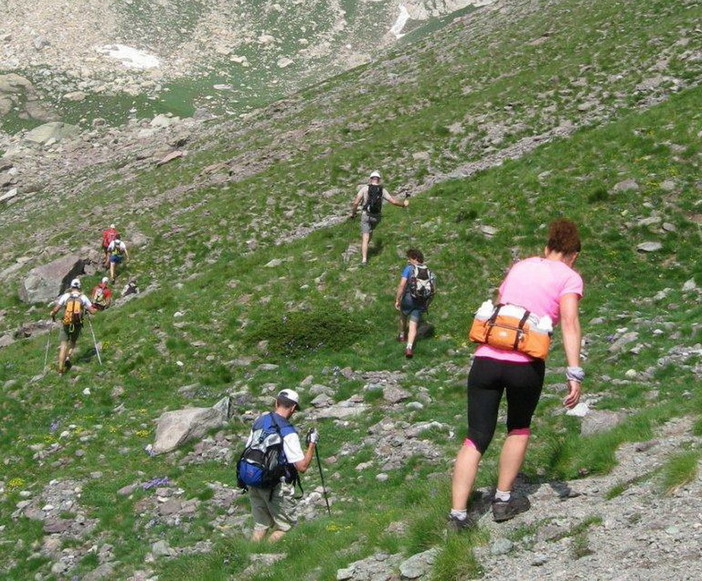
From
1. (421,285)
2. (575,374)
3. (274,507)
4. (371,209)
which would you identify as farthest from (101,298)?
(575,374)

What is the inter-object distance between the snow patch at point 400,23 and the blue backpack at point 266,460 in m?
106

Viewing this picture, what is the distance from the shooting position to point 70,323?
821 inches

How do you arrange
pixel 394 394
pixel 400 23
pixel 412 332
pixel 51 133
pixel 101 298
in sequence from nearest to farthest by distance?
pixel 394 394, pixel 412 332, pixel 101 298, pixel 51 133, pixel 400 23

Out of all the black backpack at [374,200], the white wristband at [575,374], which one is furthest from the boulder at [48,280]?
the white wristband at [575,374]

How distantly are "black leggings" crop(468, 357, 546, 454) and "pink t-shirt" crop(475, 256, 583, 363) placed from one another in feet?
0.55

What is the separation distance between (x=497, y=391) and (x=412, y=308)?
34.0ft

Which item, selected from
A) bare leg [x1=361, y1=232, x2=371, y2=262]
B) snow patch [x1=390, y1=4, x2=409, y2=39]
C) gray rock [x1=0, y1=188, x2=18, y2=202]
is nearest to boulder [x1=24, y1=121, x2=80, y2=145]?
gray rock [x1=0, y1=188, x2=18, y2=202]

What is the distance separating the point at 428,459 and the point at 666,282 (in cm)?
894

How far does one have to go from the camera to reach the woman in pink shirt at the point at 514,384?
690 cm

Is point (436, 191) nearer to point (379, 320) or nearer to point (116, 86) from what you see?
point (379, 320)

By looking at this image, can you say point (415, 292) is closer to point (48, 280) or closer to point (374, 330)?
point (374, 330)

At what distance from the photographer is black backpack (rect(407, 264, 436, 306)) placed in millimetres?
17141

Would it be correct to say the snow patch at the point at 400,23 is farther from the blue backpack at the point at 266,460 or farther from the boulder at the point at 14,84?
the blue backpack at the point at 266,460

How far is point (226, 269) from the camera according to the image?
24.9 m
